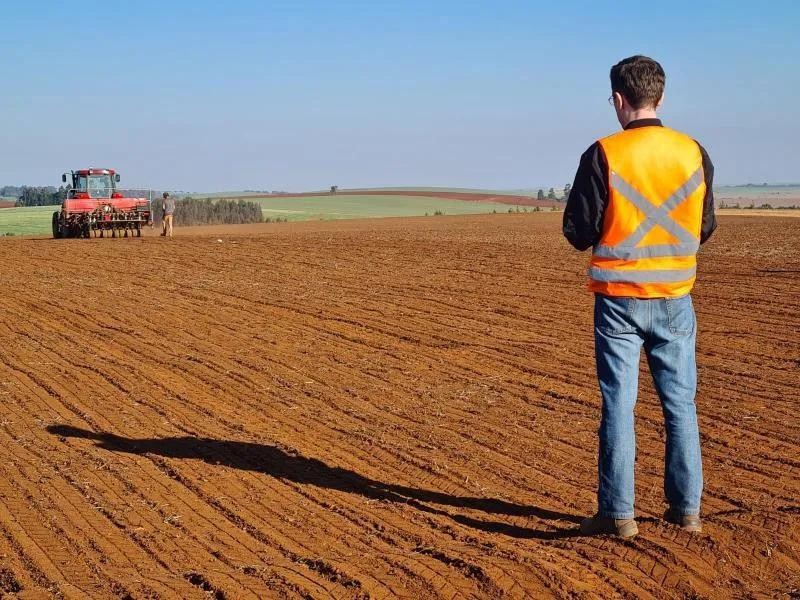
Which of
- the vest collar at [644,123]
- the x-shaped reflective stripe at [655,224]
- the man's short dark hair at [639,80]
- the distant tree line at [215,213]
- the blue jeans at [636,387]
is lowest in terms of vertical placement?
the distant tree line at [215,213]

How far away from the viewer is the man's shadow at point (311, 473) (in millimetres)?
5836

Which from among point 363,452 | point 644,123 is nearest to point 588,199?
point 644,123

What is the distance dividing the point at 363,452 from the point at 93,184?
32.3 m

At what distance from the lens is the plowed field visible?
4.82 metres

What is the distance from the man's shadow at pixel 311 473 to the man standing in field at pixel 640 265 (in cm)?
57

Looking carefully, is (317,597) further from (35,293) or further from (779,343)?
(35,293)

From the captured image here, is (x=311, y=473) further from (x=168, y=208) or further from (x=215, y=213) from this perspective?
(x=215, y=213)

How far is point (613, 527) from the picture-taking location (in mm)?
5188

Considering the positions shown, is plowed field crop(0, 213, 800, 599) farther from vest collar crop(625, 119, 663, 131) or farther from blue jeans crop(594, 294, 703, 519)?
vest collar crop(625, 119, 663, 131)

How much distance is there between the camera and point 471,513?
5.98m

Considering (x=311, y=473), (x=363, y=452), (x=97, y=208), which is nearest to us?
Answer: (x=311, y=473)

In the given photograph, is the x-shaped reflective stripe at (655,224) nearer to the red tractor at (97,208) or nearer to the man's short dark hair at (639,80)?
the man's short dark hair at (639,80)

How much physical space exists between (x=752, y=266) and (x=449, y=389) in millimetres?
13817

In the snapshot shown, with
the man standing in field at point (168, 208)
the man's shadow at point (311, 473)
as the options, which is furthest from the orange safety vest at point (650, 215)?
the man standing in field at point (168, 208)
